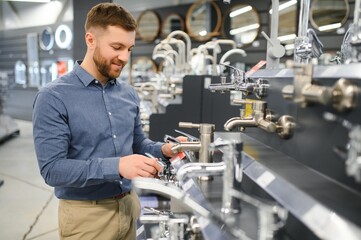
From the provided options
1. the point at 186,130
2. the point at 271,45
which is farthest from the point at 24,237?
the point at 271,45

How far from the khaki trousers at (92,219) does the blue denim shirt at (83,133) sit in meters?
0.04

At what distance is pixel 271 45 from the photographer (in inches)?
→ 58.8

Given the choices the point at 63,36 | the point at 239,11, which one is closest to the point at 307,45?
the point at 239,11

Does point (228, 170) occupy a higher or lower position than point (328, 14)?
lower

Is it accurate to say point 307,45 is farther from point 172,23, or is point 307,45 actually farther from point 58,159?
point 172,23

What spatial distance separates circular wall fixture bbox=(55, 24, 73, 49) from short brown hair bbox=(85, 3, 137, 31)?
24.4 feet

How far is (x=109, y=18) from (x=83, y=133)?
0.45m

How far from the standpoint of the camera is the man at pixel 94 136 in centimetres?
117

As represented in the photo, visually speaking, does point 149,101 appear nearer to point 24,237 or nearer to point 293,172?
point 24,237

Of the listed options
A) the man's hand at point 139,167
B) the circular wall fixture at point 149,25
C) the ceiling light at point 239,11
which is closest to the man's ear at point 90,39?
the man's hand at point 139,167

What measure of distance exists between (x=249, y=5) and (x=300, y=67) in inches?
187

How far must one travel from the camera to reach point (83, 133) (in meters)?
1.29

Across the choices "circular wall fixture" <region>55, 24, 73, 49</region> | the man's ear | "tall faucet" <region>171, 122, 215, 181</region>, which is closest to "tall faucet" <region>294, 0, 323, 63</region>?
"tall faucet" <region>171, 122, 215, 181</region>

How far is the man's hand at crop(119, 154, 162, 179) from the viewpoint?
3.52 feet
